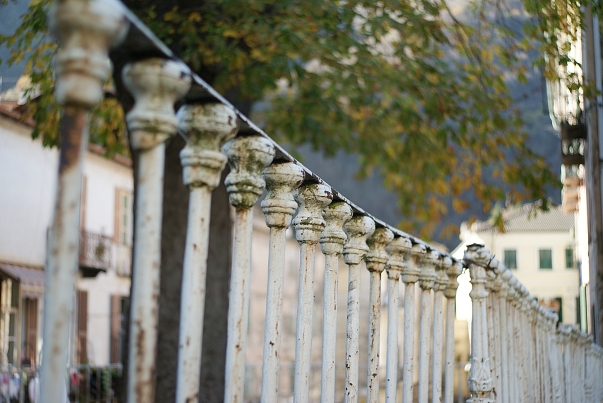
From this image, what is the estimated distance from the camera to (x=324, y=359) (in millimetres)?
2289

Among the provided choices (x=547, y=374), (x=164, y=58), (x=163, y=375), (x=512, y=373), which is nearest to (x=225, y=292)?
(x=163, y=375)

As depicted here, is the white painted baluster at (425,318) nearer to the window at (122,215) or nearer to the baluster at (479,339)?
the baluster at (479,339)

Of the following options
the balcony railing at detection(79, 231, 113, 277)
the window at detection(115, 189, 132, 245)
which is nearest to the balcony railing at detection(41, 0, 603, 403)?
the balcony railing at detection(79, 231, 113, 277)

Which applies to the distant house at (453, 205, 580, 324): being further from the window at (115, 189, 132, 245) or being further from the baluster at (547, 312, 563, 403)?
the baluster at (547, 312, 563, 403)

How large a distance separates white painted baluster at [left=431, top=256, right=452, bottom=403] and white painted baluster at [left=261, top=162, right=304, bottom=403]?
1430 millimetres

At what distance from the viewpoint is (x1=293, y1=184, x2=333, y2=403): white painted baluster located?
2.12 metres

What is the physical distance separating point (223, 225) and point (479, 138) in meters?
3.97

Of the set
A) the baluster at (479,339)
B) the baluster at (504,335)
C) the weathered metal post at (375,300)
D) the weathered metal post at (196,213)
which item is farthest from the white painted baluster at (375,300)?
the baluster at (504,335)

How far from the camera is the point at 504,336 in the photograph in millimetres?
4035

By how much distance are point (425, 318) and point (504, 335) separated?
1.05m

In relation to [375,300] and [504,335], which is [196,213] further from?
[504,335]

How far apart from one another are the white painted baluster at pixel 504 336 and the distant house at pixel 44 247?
1214cm

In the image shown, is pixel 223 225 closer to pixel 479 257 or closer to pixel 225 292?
pixel 225 292

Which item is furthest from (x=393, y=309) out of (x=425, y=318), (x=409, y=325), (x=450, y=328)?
(x=450, y=328)
